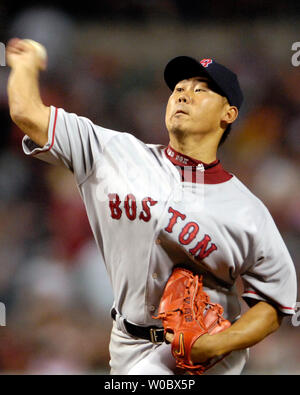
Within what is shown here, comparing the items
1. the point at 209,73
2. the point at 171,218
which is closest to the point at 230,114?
the point at 209,73

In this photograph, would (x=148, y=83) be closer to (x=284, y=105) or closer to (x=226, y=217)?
(x=284, y=105)

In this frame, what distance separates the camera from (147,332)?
1403mm

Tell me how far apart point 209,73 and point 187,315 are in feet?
2.14

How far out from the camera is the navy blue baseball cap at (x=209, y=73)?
4.72 feet

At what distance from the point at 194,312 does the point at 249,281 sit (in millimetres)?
209

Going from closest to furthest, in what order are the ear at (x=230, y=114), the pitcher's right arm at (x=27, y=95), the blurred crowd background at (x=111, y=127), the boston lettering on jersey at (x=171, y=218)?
the pitcher's right arm at (x=27, y=95)
the boston lettering on jersey at (x=171, y=218)
the ear at (x=230, y=114)
the blurred crowd background at (x=111, y=127)

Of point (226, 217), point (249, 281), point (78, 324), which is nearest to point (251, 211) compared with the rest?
point (226, 217)

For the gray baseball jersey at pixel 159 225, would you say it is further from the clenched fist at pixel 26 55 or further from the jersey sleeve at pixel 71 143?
the clenched fist at pixel 26 55

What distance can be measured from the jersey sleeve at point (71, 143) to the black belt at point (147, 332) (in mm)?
421

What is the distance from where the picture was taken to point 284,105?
2.01 m

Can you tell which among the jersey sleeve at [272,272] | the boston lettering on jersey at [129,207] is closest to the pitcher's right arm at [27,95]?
the boston lettering on jersey at [129,207]

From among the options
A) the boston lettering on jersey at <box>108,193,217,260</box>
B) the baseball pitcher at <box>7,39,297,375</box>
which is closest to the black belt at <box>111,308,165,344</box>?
the baseball pitcher at <box>7,39,297,375</box>

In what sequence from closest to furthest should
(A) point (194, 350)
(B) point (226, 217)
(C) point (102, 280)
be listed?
(A) point (194, 350), (B) point (226, 217), (C) point (102, 280)

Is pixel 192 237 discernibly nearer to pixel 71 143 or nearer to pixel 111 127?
pixel 71 143
